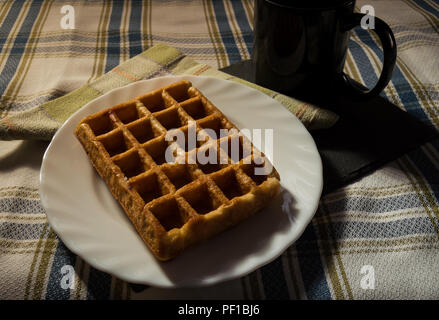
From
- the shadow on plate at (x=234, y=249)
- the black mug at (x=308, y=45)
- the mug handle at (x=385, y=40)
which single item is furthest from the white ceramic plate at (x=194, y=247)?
the mug handle at (x=385, y=40)

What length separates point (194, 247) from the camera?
0.74 m

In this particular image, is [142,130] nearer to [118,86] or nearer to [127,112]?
[127,112]

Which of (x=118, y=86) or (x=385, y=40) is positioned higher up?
(x=385, y=40)

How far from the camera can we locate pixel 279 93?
3.64ft

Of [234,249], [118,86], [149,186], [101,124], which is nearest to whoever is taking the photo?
[234,249]

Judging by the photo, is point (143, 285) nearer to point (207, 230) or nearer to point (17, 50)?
point (207, 230)

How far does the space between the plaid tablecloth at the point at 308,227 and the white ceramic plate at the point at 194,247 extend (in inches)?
3.0

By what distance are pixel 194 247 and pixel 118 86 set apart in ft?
2.06

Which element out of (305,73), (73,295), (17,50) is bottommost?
(73,295)

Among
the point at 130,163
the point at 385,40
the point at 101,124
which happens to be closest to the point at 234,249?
the point at 130,163

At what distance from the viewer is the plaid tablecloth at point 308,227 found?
2.49ft

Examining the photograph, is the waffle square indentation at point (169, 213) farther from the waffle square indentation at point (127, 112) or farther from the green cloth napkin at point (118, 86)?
the green cloth napkin at point (118, 86)

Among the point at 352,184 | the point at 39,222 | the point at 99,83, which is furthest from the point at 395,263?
the point at 99,83
